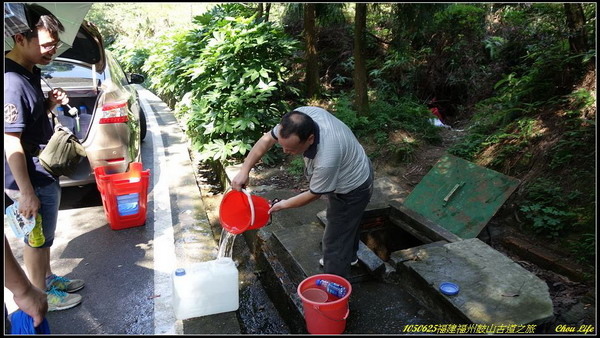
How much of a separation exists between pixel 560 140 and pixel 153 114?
9.62m

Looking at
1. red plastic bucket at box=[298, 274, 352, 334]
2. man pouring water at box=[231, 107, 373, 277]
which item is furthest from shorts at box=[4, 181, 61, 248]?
red plastic bucket at box=[298, 274, 352, 334]

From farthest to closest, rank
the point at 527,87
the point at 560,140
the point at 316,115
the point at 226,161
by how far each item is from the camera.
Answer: the point at 226,161, the point at 527,87, the point at 560,140, the point at 316,115

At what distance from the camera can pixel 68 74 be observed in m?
5.43

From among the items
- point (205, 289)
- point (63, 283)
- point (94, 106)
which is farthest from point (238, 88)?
point (205, 289)

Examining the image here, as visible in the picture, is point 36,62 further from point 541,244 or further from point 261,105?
point 541,244

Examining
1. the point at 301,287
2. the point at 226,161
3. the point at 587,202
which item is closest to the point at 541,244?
the point at 587,202

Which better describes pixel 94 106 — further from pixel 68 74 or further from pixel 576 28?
pixel 576 28

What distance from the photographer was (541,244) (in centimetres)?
364

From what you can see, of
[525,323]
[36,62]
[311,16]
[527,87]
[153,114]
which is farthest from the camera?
[153,114]

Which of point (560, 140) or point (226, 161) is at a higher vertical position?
point (560, 140)

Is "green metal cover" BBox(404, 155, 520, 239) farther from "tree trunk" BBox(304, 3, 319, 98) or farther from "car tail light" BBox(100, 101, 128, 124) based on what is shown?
"tree trunk" BBox(304, 3, 319, 98)

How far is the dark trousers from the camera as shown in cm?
299

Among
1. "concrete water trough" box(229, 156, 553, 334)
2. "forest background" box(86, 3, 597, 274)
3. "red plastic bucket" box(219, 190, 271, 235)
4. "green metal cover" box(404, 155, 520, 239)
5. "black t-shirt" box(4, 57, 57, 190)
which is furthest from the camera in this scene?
"forest background" box(86, 3, 597, 274)

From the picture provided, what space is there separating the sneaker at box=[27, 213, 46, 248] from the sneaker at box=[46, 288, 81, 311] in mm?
501
